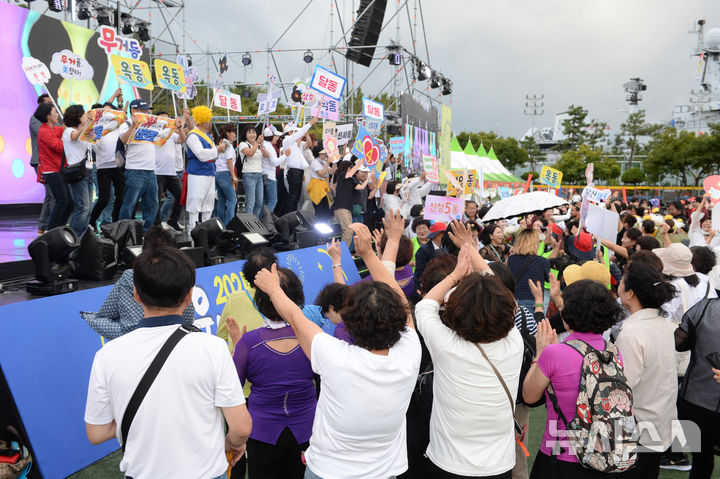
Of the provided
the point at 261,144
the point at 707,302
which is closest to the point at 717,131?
the point at 261,144

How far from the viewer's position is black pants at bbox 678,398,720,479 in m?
3.17

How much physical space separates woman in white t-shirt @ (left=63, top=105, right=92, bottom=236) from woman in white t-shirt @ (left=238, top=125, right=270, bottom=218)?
2.55 metres

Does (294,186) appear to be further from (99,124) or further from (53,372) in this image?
(53,372)

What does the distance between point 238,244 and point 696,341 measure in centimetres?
562

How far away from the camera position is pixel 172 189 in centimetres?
761

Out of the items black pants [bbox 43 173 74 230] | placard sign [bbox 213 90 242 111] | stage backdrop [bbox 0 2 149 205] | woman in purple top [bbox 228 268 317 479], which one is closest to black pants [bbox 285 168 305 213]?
placard sign [bbox 213 90 242 111]

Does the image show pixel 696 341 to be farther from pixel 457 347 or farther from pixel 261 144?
pixel 261 144

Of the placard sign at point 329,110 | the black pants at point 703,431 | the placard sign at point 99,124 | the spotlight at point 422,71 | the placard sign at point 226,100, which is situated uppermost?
the spotlight at point 422,71

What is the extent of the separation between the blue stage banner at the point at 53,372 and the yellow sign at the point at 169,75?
4.33 metres

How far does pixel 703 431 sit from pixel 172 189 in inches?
261

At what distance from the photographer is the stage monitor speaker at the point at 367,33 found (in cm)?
1894

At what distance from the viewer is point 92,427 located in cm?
188

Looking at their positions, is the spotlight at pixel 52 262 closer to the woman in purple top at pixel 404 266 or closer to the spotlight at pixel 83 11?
Result: the woman in purple top at pixel 404 266

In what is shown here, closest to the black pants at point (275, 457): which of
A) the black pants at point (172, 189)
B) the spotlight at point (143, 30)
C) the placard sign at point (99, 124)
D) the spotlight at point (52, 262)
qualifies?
the spotlight at point (52, 262)
